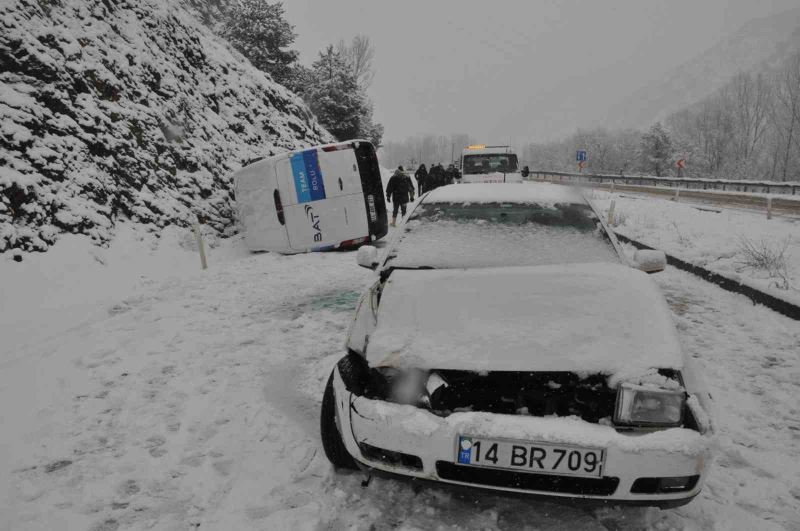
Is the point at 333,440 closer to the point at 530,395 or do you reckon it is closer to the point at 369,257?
the point at 530,395

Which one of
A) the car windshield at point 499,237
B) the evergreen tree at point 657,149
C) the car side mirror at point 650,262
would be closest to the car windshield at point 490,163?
the car windshield at point 499,237

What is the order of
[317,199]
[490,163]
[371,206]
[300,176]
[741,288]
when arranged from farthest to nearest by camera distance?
[490,163]
[371,206]
[317,199]
[300,176]
[741,288]

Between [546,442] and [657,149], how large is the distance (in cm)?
5681

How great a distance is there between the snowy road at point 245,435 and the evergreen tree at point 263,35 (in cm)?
2103

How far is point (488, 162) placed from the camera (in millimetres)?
15977

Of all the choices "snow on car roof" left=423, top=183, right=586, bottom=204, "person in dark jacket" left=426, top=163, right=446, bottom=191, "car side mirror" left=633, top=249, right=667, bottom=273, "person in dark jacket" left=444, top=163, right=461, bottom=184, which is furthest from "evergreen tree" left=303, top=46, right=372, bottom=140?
"car side mirror" left=633, top=249, right=667, bottom=273

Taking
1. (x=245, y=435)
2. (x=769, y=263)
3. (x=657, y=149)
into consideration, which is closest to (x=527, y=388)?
(x=245, y=435)

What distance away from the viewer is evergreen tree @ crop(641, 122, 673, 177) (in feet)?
162

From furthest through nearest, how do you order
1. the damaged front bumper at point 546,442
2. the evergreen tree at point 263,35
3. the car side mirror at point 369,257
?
the evergreen tree at point 263,35 < the car side mirror at point 369,257 < the damaged front bumper at point 546,442

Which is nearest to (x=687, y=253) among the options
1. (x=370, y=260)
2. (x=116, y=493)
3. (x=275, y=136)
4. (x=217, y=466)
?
(x=370, y=260)

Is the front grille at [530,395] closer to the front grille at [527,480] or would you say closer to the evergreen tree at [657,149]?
the front grille at [527,480]

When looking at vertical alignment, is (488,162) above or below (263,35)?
below

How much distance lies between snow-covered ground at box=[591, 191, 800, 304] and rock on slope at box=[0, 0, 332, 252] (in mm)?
10031

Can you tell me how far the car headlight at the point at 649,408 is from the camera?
1.94 m
